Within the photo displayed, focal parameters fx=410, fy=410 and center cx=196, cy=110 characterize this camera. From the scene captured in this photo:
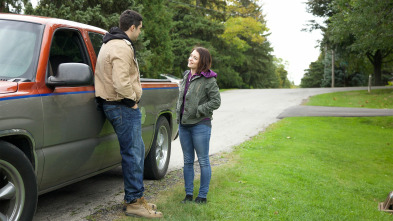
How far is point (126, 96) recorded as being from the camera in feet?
13.3

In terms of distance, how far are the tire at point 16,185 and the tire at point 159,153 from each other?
2627 mm

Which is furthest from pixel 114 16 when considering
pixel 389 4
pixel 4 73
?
pixel 4 73

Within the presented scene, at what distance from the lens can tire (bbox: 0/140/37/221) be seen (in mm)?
3149

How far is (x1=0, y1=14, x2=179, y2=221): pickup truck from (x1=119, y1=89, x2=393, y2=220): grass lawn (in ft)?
3.89

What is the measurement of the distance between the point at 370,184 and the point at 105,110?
477cm

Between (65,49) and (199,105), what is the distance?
160cm

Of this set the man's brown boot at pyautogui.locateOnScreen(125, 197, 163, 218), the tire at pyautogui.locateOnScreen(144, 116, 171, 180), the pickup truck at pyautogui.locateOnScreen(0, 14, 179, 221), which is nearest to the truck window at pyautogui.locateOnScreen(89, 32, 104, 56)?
the pickup truck at pyautogui.locateOnScreen(0, 14, 179, 221)

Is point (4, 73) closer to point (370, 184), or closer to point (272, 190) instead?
point (272, 190)

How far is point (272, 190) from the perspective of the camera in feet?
18.5

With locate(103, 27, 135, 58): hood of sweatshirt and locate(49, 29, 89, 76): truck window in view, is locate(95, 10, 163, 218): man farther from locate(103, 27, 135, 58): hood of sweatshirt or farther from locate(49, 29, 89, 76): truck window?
locate(49, 29, 89, 76): truck window

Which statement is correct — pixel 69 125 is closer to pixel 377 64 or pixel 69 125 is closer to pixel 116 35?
pixel 116 35

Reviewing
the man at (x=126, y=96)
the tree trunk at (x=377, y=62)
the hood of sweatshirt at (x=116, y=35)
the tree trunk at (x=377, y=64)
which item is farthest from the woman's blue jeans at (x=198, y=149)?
the tree trunk at (x=377, y=64)

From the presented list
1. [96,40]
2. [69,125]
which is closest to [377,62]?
[96,40]

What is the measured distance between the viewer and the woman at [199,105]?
4.74 meters
